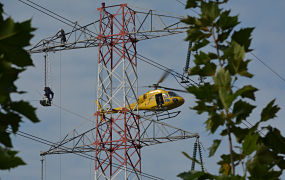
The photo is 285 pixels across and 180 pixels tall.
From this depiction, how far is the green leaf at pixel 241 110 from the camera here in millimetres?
2687

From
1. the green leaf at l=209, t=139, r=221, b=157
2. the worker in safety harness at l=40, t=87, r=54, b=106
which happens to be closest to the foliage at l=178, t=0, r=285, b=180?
the green leaf at l=209, t=139, r=221, b=157

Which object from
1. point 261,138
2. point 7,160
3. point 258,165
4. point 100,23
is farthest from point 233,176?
point 100,23

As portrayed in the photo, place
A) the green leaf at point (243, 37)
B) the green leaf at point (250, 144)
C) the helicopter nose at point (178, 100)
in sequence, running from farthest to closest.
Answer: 1. the helicopter nose at point (178, 100)
2. the green leaf at point (243, 37)
3. the green leaf at point (250, 144)

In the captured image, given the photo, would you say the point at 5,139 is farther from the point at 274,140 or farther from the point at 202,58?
the point at 274,140

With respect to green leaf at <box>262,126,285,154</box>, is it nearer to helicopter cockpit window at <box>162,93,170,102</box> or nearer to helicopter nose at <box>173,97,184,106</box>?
helicopter cockpit window at <box>162,93,170,102</box>

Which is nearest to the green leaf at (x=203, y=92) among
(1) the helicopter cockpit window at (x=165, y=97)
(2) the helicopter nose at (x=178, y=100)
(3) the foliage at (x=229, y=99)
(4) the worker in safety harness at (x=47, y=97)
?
(3) the foliage at (x=229, y=99)

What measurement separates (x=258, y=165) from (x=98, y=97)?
2851 cm

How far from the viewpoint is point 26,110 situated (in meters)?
2.28

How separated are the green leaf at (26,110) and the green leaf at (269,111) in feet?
3.64

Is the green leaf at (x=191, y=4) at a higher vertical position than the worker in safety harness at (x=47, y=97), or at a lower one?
lower

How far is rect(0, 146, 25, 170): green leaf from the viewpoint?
2162mm

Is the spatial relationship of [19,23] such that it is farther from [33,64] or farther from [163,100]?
[163,100]

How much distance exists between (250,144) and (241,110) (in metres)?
0.18

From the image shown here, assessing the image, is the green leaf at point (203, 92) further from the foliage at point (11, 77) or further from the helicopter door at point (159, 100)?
the helicopter door at point (159, 100)
